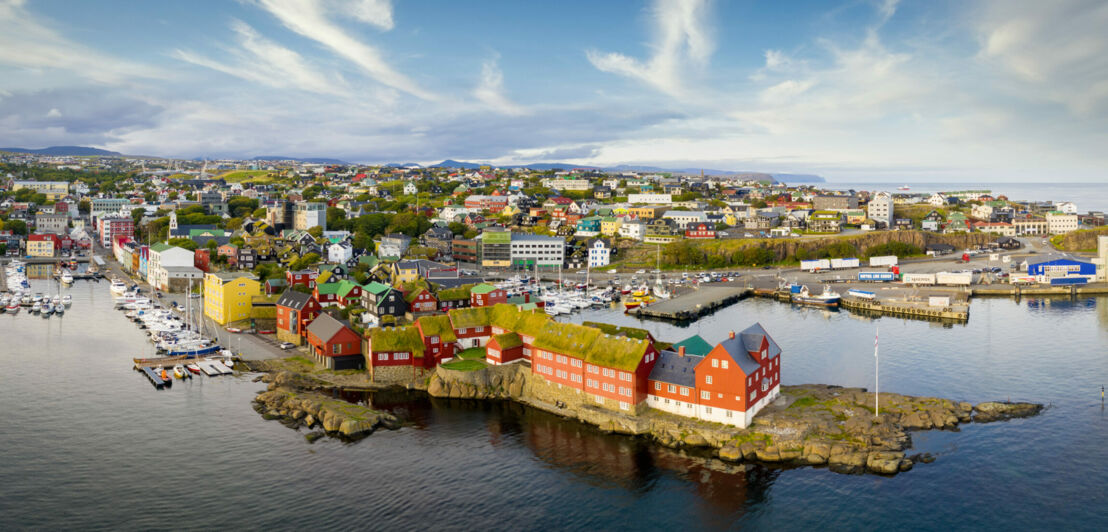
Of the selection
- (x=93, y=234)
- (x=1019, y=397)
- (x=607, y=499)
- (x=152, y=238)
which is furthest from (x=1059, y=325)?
(x=93, y=234)

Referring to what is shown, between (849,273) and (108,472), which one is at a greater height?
(849,273)

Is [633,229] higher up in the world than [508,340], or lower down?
higher up

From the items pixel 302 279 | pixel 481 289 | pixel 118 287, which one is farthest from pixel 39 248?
pixel 481 289

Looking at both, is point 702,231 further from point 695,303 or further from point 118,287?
point 118,287

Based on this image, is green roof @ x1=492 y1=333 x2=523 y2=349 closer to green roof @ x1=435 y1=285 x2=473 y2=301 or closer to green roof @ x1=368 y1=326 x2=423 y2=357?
green roof @ x1=368 y1=326 x2=423 y2=357

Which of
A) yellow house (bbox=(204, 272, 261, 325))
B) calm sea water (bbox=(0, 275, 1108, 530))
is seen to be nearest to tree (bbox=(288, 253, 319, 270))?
yellow house (bbox=(204, 272, 261, 325))

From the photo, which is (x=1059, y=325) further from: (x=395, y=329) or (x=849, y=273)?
(x=395, y=329)

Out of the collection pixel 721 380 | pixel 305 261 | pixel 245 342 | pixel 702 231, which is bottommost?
pixel 245 342
